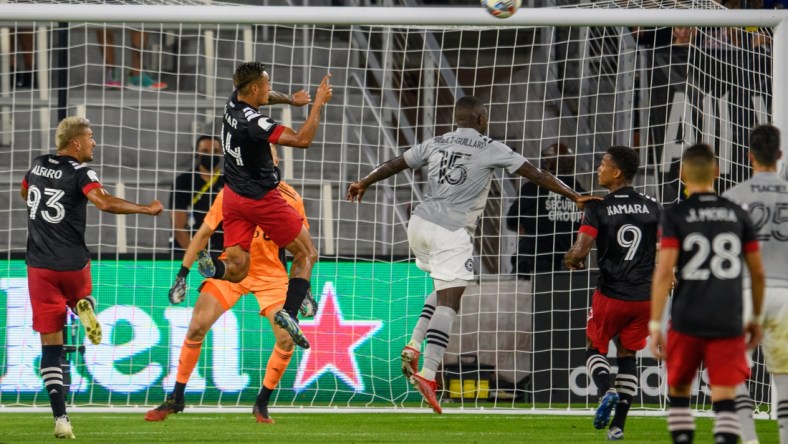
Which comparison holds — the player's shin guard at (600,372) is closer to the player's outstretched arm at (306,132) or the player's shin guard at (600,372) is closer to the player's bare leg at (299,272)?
the player's bare leg at (299,272)

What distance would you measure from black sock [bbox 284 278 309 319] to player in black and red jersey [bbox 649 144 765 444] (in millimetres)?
3524

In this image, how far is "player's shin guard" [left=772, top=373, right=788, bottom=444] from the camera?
21.9 ft

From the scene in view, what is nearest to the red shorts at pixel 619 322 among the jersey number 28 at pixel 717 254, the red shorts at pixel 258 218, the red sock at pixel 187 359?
the red shorts at pixel 258 218

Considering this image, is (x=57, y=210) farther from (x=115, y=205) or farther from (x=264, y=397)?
(x=264, y=397)

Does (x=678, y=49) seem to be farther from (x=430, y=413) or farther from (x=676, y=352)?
(x=676, y=352)

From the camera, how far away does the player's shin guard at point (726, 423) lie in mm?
5930

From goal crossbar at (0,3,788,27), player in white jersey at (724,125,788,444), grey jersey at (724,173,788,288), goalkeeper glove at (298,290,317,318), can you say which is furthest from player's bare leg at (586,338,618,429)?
goal crossbar at (0,3,788,27)

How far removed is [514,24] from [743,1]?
5248 millimetres

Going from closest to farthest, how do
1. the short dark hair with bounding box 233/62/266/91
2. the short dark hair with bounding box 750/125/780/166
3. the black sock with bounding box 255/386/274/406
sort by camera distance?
1. the short dark hair with bounding box 750/125/780/166
2. the short dark hair with bounding box 233/62/266/91
3. the black sock with bounding box 255/386/274/406

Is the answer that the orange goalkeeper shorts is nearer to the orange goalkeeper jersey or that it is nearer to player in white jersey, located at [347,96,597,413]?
the orange goalkeeper jersey

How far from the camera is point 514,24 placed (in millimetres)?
10695

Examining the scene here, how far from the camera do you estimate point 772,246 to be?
6.80 meters

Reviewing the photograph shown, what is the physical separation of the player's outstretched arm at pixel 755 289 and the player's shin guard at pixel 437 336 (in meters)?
3.26

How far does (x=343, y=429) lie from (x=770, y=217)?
13.3ft
